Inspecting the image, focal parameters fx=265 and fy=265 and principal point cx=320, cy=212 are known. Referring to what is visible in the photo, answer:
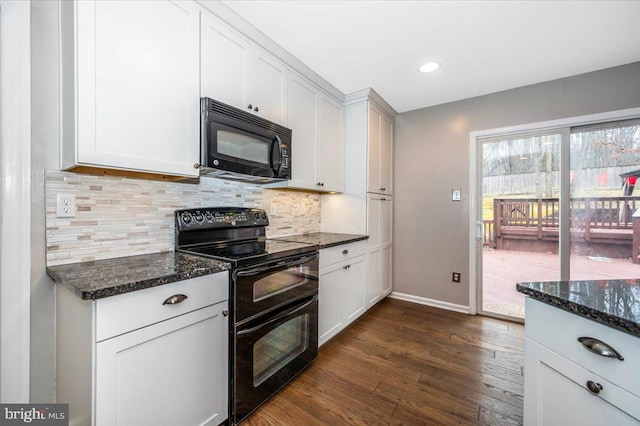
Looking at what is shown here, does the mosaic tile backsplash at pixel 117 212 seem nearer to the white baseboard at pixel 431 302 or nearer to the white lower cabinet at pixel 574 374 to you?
the white lower cabinet at pixel 574 374

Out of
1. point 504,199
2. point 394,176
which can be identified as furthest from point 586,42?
point 394,176

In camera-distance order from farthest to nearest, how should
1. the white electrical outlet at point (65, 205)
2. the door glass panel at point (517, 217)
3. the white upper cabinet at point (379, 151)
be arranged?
the white upper cabinet at point (379, 151), the door glass panel at point (517, 217), the white electrical outlet at point (65, 205)

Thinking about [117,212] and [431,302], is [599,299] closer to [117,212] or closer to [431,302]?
[117,212]

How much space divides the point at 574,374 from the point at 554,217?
240 cm

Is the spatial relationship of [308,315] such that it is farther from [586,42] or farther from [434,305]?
[586,42]

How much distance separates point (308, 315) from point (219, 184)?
116 cm

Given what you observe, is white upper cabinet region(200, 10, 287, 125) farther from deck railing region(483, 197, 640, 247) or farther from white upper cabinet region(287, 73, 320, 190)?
deck railing region(483, 197, 640, 247)

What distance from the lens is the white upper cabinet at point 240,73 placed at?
1.58 meters

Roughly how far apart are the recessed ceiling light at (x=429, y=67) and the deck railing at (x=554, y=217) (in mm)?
1564

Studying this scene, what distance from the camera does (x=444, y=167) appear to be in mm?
3135

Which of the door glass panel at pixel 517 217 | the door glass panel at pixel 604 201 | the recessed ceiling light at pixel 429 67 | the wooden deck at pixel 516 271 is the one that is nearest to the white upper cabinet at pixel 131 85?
the recessed ceiling light at pixel 429 67

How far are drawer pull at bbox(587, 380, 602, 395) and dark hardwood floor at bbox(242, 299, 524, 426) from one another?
0.90m

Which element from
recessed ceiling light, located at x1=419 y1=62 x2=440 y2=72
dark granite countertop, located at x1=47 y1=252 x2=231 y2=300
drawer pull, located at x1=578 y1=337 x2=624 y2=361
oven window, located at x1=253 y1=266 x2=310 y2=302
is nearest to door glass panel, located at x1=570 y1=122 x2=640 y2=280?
recessed ceiling light, located at x1=419 y1=62 x2=440 y2=72

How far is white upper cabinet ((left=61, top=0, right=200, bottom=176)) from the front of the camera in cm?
112
